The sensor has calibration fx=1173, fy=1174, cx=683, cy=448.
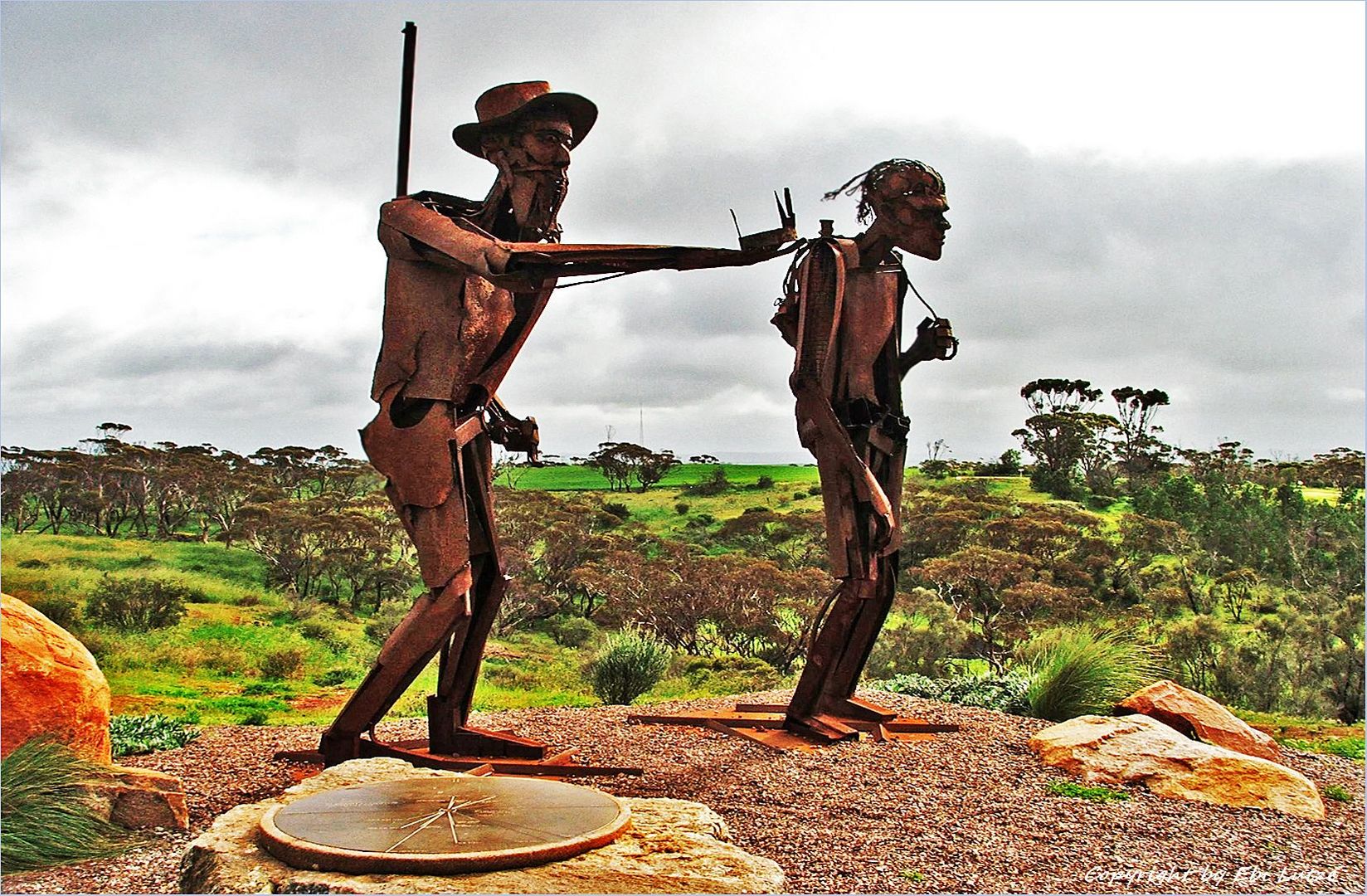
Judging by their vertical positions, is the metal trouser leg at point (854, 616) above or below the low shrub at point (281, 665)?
above

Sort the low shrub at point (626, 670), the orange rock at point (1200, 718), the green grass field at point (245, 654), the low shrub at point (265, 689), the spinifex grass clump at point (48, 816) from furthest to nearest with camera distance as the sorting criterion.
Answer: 1. the low shrub at point (265, 689)
2. the green grass field at point (245, 654)
3. the low shrub at point (626, 670)
4. the orange rock at point (1200, 718)
5. the spinifex grass clump at point (48, 816)

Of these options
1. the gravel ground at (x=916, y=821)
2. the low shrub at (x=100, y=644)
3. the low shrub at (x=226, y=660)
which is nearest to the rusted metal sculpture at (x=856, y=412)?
the gravel ground at (x=916, y=821)

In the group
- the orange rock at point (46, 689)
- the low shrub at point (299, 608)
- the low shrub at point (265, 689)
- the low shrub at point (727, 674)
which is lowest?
the low shrub at point (265, 689)

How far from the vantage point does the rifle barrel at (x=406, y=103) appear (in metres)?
6.35

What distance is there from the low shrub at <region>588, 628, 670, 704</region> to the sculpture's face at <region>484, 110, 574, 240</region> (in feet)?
16.9

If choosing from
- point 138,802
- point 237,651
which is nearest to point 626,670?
point 138,802

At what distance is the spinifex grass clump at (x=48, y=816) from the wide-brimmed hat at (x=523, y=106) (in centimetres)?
370

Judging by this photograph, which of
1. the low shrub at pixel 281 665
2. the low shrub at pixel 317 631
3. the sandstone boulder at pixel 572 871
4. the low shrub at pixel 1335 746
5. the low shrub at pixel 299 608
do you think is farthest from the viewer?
the low shrub at pixel 299 608

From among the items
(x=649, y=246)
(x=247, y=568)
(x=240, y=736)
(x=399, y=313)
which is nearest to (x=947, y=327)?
(x=649, y=246)

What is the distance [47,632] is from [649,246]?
11.8 ft

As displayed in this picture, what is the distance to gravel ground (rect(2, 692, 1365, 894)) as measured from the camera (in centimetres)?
472

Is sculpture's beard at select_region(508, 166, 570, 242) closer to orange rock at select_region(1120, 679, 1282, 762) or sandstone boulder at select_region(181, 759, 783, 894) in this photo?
sandstone boulder at select_region(181, 759, 783, 894)

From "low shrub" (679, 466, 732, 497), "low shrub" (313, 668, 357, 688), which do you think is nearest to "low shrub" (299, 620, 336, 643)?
"low shrub" (313, 668, 357, 688)

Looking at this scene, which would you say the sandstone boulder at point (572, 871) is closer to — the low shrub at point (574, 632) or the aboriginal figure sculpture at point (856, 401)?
the aboriginal figure sculpture at point (856, 401)
